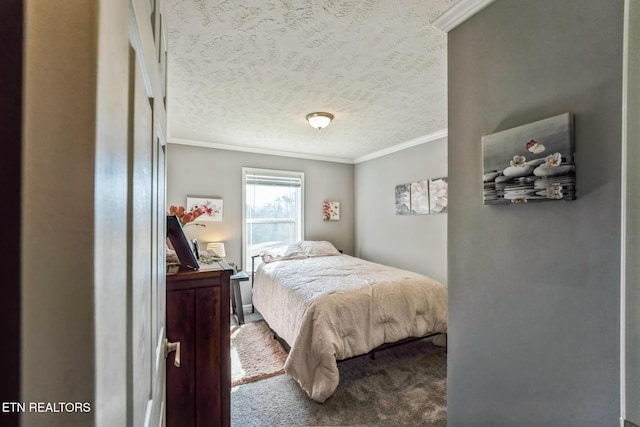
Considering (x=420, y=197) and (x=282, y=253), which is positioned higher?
(x=420, y=197)

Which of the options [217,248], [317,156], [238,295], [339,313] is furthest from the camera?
[317,156]

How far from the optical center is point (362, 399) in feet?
7.01

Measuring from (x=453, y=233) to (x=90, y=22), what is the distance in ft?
5.01

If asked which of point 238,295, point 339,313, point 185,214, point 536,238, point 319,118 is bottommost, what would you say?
point 238,295

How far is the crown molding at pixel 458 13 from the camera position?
4.33ft

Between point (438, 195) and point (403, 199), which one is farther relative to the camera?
point (403, 199)

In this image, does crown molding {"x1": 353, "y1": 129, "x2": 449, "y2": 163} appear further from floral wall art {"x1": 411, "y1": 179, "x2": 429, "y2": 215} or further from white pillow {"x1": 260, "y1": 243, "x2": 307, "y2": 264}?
white pillow {"x1": 260, "y1": 243, "x2": 307, "y2": 264}

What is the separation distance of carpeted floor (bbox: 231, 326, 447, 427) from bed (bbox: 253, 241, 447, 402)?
0.47ft

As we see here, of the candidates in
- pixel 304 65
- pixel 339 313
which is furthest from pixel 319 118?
pixel 339 313

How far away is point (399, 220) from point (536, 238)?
304 cm

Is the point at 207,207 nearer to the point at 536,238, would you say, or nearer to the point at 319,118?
the point at 319,118

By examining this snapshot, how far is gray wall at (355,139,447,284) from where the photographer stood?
354cm

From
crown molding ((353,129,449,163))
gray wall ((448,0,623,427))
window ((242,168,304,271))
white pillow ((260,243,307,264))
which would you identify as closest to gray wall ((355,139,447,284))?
crown molding ((353,129,449,163))

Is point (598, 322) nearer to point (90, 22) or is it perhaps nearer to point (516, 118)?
point (516, 118)
